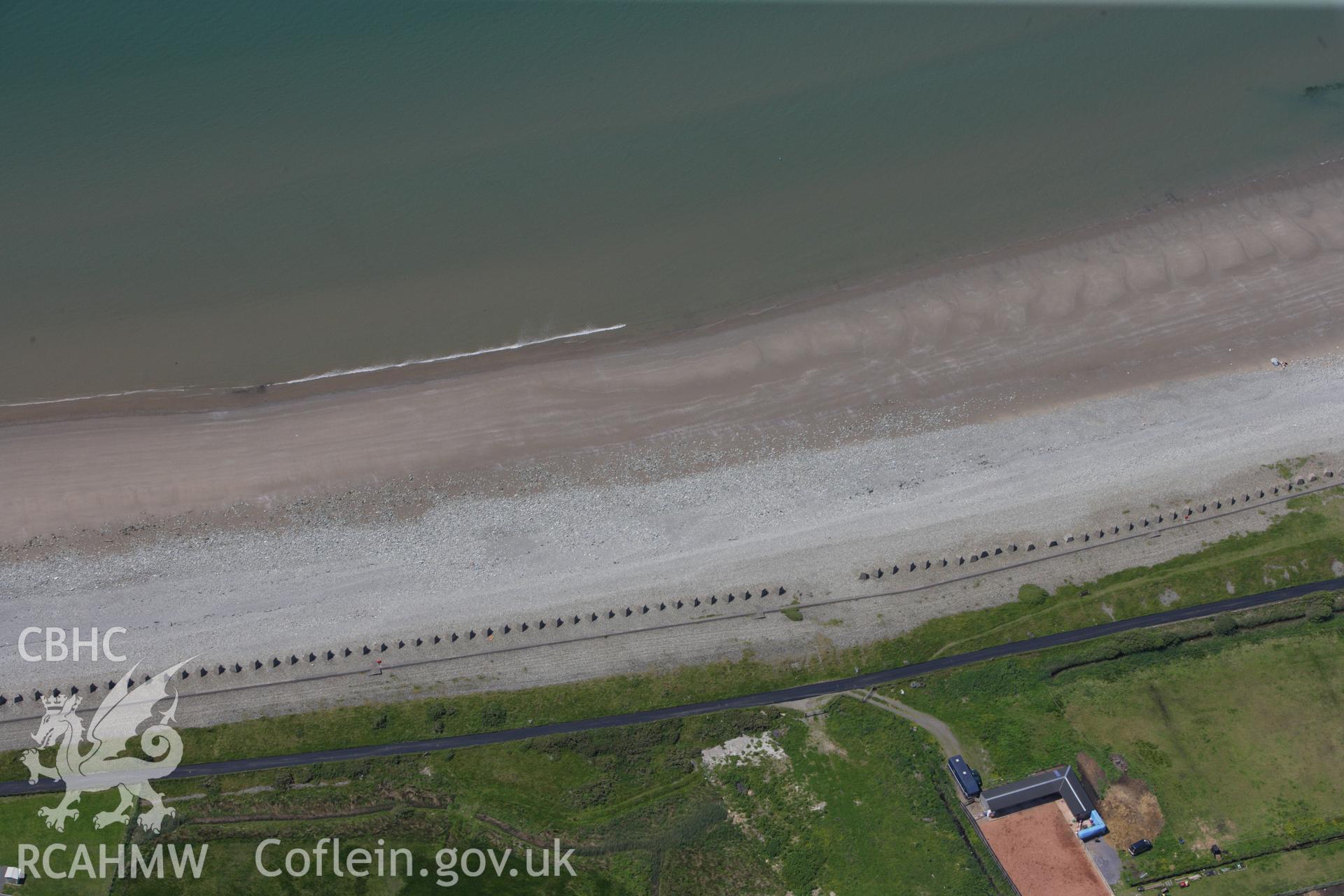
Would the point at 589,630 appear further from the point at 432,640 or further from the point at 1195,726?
the point at 1195,726

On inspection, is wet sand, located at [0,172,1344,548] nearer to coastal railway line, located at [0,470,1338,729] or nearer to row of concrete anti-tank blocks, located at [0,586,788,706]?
row of concrete anti-tank blocks, located at [0,586,788,706]

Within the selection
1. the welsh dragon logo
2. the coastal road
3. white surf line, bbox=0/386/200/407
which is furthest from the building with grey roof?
white surf line, bbox=0/386/200/407

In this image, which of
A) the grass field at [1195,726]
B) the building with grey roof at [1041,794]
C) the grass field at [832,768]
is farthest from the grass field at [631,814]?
the grass field at [1195,726]

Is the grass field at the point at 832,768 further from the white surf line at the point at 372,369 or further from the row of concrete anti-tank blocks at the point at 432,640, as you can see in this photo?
the white surf line at the point at 372,369

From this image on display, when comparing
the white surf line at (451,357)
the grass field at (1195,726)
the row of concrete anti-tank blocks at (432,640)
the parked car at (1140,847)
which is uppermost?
the white surf line at (451,357)

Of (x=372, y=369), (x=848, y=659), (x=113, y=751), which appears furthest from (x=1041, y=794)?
(x=113, y=751)

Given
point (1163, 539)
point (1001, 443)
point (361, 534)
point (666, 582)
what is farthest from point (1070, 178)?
point (361, 534)
